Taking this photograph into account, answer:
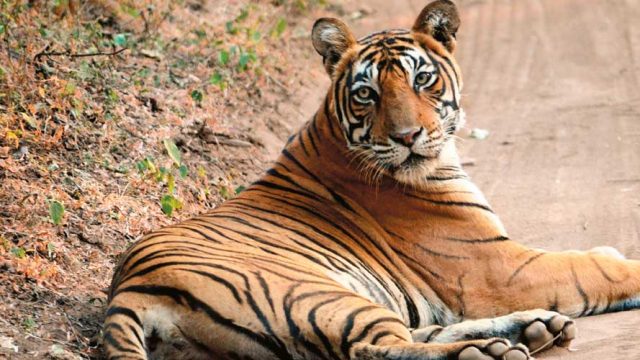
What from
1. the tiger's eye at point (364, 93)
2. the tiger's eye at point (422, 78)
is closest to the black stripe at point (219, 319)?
the tiger's eye at point (364, 93)

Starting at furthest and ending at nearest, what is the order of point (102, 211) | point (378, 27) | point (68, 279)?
point (378, 27), point (102, 211), point (68, 279)

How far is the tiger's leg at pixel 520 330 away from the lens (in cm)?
464

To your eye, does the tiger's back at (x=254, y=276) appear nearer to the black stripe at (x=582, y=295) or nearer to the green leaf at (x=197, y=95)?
the black stripe at (x=582, y=295)

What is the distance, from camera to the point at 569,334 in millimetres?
4633

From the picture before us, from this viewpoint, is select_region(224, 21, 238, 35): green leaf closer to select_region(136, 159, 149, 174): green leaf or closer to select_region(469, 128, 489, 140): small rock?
select_region(469, 128, 489, 140): small rock

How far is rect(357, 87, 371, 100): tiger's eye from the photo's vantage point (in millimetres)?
5398

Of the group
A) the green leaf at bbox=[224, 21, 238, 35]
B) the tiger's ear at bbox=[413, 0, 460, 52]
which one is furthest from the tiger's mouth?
the green leaf at bbox=[224, 21, 238, 35]

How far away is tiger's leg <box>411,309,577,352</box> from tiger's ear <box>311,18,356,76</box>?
5.26 ft

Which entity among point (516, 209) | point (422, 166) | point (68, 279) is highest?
point (422, 166)

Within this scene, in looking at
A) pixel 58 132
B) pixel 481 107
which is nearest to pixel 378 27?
pixel 481 107

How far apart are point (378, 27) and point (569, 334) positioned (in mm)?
6836

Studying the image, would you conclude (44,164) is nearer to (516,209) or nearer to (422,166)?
(422,166)

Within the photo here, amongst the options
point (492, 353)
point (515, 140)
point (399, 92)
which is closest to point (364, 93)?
point (399, 92)

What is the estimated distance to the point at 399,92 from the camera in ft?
17.3
